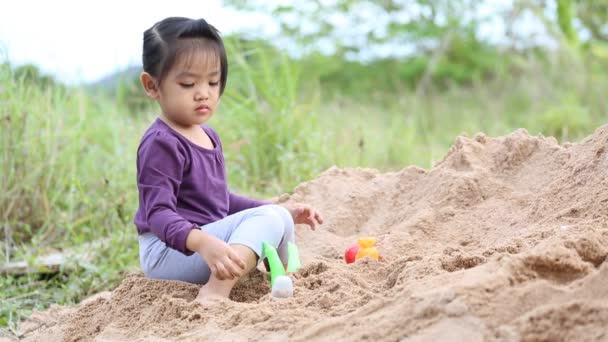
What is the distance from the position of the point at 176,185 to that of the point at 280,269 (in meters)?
0.48

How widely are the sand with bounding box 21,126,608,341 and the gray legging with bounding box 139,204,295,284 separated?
0.18 ft

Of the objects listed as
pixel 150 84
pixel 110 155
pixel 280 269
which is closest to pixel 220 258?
pixel 280 269

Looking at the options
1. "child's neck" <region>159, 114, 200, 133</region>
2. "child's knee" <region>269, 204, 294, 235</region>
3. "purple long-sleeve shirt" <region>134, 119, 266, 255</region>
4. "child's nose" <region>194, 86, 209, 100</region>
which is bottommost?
"child's knee" <region>269, 204, 294, 235</region>

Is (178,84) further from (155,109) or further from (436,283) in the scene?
(155,109)

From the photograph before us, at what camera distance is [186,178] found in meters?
2.86

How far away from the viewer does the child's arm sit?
263 cm

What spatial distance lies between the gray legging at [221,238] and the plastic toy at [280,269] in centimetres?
5

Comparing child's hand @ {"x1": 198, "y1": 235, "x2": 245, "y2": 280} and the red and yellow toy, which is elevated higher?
child's hand @ {"x1": 198, "y1": 235, "x2": 245, "y2": 280}

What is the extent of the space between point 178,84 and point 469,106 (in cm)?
658

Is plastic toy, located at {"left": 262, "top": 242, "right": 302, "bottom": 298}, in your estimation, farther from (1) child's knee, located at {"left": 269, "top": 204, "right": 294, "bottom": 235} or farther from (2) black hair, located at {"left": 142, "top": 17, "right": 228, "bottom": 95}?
(2) black hair, located at {"left": 142, "top": 17, "right": 228, "bottom": 95}

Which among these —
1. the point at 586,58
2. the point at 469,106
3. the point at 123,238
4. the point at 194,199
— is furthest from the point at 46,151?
the point at 586,58

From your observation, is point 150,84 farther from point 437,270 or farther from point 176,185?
point 437,270

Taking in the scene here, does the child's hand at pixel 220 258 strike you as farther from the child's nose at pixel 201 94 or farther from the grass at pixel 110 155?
the grass at pixel 110 155

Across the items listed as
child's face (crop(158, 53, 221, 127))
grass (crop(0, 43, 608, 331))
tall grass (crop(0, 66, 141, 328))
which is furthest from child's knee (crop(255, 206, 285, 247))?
tall grass (crop(0, 66, 141, 328))
